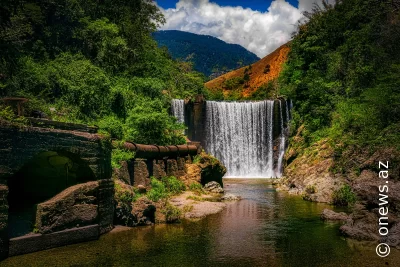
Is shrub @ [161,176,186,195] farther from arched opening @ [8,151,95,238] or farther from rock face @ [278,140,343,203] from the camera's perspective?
rock face @ [278,140,343,203]

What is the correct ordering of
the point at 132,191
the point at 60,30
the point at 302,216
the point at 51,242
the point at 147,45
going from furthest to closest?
the point at 147,45
the point at 60,30
the point at 302,216
the point at 132,191
the point at 51,242

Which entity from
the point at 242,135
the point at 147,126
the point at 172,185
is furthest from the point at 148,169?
the point at 242,135

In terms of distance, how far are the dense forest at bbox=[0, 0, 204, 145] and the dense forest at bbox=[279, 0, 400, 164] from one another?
A: 11.1 m

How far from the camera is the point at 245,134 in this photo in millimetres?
37656

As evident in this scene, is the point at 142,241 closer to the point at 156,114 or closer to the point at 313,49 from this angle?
the point at 156,114

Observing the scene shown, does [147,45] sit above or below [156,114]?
above

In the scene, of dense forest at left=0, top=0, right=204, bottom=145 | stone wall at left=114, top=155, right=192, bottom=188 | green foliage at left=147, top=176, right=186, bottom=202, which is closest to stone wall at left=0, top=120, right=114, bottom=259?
stone wall at left=114, top=155, right=192, bottom=188

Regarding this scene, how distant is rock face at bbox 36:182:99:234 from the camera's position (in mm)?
9836

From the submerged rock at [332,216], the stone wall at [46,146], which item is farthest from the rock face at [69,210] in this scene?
the submerged rock at [332,216]

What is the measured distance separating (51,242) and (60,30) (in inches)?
803

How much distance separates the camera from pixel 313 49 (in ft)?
110

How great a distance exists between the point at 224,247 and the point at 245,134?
27669 mm

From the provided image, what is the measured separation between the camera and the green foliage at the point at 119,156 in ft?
49.2

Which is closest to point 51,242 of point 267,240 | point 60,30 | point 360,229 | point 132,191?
point 132,191
